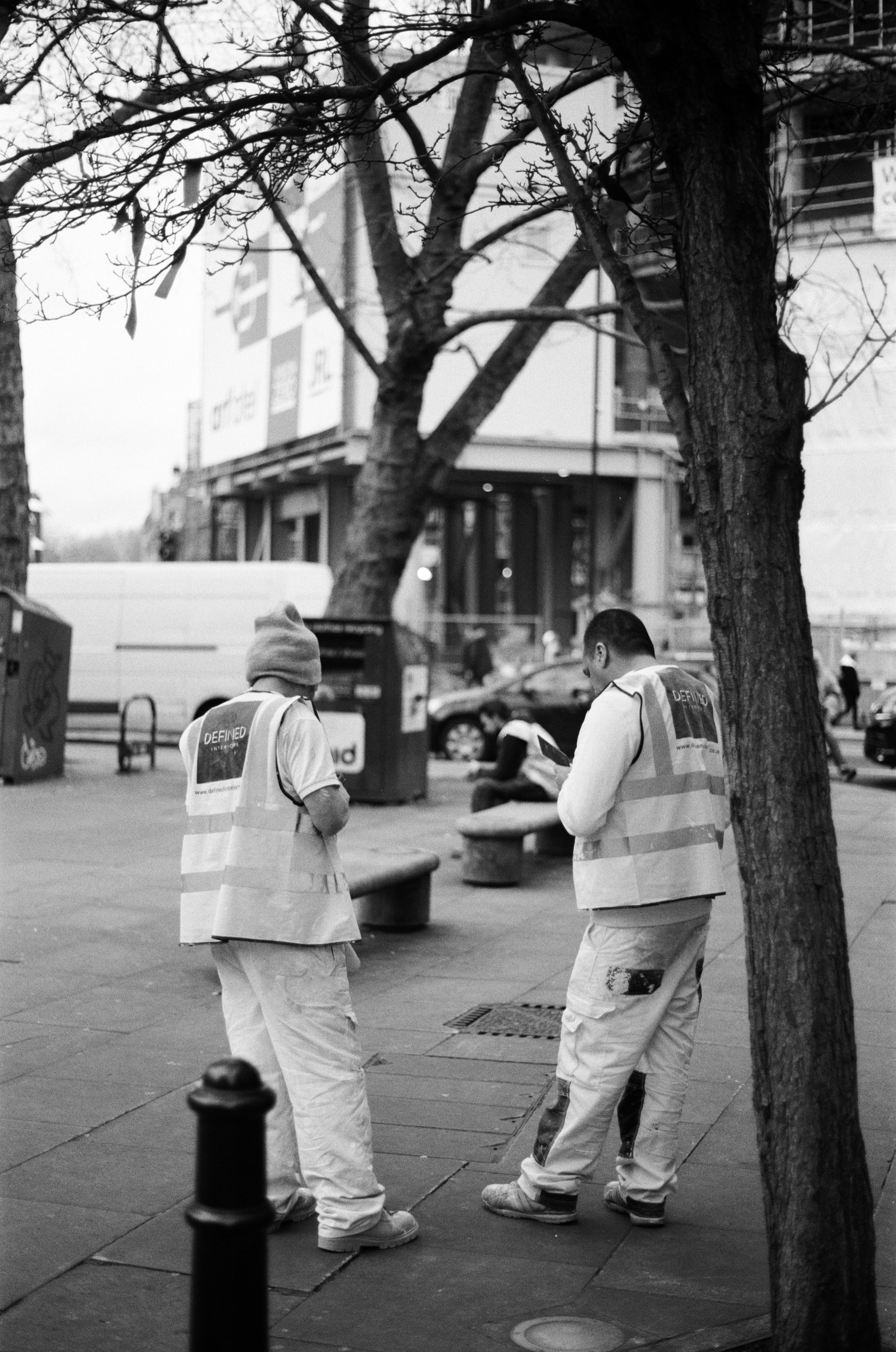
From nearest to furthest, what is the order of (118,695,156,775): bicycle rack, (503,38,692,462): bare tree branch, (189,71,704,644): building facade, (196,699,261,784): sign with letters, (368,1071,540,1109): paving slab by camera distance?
(503,38,692,462): bare tree branch < (196,699,261,784): sign with letters < (368,1071,540,1109): paving slab < (118,695,156,775): bicycle rack < (189,71,704,644): building facade

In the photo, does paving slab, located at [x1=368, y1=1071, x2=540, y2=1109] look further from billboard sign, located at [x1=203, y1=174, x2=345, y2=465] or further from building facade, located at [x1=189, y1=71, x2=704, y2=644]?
billboard sign, located at [x1=203, y1=174, x2=345, y2=465]

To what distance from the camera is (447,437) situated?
53.1ft

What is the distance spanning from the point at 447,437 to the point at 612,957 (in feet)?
39.8

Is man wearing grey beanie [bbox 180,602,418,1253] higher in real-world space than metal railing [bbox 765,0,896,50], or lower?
lower

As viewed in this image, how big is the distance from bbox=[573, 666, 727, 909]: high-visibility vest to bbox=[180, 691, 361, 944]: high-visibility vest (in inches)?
28.9

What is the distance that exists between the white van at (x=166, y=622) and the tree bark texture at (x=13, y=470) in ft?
19.3

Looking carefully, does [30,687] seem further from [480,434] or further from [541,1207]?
[480,434]

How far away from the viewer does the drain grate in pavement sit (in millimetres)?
6727

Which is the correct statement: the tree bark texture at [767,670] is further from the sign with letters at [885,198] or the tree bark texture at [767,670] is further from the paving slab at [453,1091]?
the sign with letters at [885,198]

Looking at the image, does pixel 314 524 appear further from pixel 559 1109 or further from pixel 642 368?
pixel 559 1109

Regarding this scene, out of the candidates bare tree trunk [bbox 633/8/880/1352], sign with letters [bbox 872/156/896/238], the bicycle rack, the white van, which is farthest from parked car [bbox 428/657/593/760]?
bare tree trunk [bbox 633/8/880/1352]

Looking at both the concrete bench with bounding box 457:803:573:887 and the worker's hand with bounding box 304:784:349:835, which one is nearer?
the worker's hand with bounding box 304:784:349:835

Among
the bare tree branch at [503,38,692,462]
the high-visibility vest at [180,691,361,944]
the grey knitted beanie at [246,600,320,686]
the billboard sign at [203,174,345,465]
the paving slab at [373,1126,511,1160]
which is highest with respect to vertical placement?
the billboard sign at [203,174,345,465]

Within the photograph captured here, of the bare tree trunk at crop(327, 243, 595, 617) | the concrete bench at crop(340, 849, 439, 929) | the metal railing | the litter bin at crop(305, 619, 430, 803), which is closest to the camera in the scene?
the metal railing
